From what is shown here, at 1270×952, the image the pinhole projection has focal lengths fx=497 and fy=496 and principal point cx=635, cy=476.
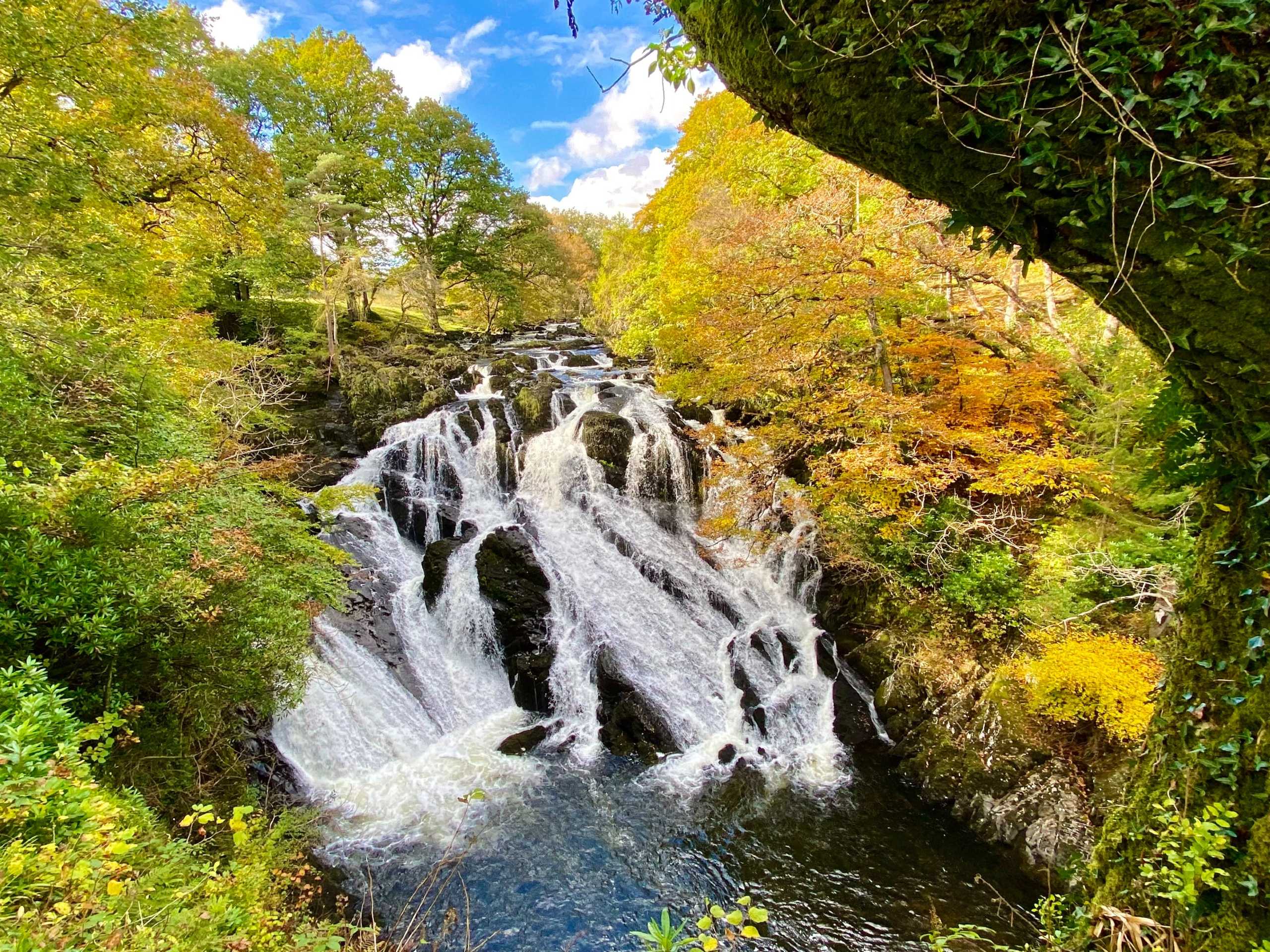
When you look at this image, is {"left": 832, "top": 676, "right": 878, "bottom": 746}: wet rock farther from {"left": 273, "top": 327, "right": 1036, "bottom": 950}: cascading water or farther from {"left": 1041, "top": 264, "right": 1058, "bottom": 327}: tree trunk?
{"left": 1041, "top": 264, "right": 1058, "bottom": 327}: tree trunk

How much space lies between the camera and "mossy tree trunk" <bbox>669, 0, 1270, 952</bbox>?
1697 mm

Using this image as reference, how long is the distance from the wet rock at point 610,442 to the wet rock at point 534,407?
143cm

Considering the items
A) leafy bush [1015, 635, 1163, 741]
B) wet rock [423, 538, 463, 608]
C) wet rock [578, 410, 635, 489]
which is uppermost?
wet rock [578, 410, 635, 489]

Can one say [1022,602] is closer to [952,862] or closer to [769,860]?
[952,862]

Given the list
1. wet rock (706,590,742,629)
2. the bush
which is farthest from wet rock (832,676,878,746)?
the bush

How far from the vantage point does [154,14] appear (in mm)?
6500

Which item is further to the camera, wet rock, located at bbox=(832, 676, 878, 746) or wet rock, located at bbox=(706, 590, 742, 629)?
wet rock, located at bbox=(706, 590, 742, 629)

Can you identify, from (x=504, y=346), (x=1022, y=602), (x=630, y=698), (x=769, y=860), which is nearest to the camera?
(x=769, y=860)

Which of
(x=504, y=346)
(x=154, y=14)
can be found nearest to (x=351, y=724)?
(x=154, y=14)

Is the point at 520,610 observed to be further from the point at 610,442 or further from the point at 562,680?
the point at 610,442

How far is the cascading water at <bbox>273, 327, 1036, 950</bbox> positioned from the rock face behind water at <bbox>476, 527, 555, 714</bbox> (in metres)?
0.04

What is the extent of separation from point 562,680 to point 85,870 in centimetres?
745

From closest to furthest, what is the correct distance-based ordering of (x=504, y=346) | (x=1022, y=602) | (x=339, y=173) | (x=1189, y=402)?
(x=1189, y=402) < (x=1022, y=602) < (x=339, y=173) < (x=504, y=346)

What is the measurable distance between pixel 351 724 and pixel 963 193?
964cm
